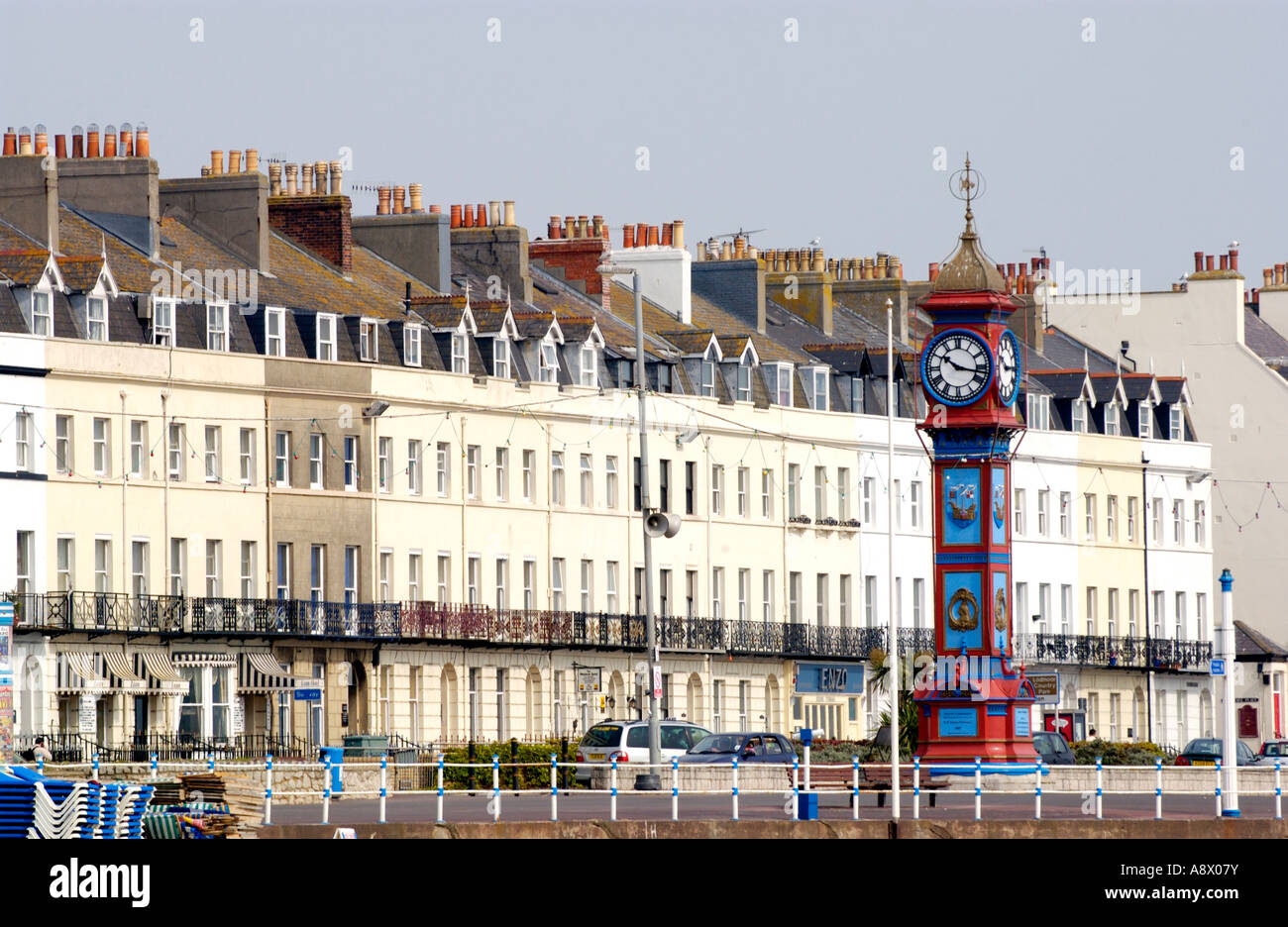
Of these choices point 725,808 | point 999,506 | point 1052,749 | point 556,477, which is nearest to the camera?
point 725,808

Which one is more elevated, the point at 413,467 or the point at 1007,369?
the point at 1007,369

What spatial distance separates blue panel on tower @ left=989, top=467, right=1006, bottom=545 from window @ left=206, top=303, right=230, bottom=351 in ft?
81.0

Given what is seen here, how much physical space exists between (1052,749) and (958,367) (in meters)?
10.7

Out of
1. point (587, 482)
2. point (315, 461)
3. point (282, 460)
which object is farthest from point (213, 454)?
point (587, 482)

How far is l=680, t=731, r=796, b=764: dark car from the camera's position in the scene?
63062 millimetres

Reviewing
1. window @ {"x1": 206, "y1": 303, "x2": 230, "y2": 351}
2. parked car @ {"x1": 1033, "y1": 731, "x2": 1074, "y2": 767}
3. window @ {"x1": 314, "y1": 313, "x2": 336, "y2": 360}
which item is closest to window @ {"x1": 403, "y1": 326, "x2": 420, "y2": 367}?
window @ {"x1": 314, "y1": 313, "x2": 336, "y2": 360}

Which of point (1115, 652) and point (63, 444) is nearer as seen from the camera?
point (63, 444)

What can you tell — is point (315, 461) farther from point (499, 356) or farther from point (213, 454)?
point (499, 356)

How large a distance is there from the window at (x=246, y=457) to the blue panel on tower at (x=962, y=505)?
2426cm

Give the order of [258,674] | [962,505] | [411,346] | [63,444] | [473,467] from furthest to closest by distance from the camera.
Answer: [473,467] → [411,346] → [258,674] → [63,444] → [962,505]

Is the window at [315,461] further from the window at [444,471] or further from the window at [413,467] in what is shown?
the window at [444,471]

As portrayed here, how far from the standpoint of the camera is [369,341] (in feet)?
263

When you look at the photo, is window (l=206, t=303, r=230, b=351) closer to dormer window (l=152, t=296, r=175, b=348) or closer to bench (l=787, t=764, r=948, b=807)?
dormer window (l=152, t=296, r=175, b=348)

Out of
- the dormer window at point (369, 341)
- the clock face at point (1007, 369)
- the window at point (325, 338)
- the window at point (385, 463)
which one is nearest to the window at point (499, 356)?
the dormer window at point (369, 341)
